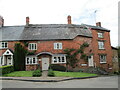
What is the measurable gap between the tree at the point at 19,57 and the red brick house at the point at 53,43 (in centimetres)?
90

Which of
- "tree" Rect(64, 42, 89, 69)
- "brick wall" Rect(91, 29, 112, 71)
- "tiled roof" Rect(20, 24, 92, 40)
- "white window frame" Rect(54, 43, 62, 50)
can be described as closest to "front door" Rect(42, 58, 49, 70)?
"white window frame" Rect(54, 43, 62, 50)

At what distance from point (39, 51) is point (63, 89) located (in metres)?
16.3

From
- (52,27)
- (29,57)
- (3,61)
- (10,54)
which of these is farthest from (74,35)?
(3,61)

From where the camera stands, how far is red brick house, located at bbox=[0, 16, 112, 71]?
25.6 metres

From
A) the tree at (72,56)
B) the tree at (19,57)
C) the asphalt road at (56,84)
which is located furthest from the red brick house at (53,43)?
the asphalt road at (56,84)

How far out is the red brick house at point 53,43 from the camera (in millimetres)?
25609

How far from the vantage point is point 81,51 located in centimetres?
2642

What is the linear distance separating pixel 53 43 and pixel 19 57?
7392 millimetres

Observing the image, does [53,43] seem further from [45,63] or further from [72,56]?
[72,56]

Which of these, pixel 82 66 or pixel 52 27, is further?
pixel 52 27

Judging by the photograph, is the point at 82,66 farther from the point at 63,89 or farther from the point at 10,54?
the point at 63,89

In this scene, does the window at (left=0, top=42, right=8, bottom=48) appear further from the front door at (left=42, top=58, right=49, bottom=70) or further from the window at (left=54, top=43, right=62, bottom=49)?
the window at (left=54, top=43, right=62, bottom=49)

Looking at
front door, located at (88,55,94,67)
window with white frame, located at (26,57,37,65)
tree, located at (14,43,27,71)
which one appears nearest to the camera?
tree, located at (14,43,27,71)

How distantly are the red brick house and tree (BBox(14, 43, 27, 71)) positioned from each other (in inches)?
35.6
